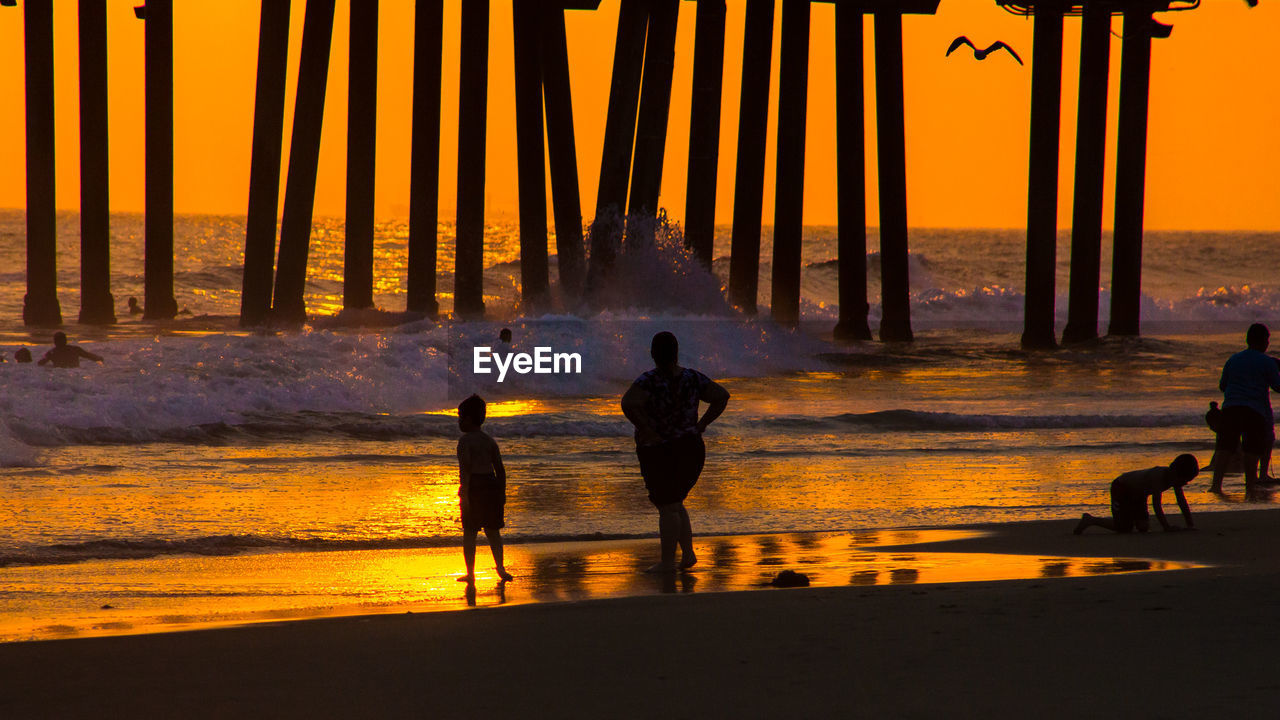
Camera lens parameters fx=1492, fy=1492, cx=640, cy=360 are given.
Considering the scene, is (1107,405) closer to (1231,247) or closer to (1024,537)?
(1024,537)

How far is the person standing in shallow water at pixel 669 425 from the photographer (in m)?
7.12

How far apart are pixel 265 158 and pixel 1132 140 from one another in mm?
14226

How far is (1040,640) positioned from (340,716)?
2.52 m

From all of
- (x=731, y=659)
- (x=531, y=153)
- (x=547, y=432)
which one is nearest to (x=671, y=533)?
(x=731, y=659)

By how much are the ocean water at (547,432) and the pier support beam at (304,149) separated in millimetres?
2603

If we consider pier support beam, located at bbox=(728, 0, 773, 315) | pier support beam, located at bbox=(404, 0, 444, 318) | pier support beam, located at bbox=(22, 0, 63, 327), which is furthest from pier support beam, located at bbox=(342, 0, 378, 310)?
pier support beam, located at bbox=(728, 0, 773, 315)

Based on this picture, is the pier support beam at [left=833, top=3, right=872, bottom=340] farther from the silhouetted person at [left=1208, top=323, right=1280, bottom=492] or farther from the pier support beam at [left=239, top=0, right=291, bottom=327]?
the silhouetted person at [left=1208, top=323, right=1280, bottom=492]

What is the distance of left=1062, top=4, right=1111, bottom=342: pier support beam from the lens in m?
→ 24.4

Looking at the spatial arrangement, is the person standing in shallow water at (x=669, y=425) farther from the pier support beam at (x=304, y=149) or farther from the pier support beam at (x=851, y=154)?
the pier support beam at (x=851, y=154)

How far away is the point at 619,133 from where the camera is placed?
23.8 metres

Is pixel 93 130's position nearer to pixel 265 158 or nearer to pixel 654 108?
pixel 265 158

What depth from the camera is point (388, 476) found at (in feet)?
37.7

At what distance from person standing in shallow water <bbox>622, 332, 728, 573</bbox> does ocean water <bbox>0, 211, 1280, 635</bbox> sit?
1.65 meters

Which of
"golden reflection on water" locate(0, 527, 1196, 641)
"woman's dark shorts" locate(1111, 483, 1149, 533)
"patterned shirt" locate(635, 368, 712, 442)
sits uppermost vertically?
"patterned shirt" locate(635, 368, 712, 442)
